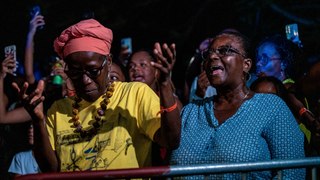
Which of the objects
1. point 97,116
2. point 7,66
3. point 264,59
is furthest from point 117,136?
point 7,66

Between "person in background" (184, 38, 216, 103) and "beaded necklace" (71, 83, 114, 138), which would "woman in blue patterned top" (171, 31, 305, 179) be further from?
"person in background" (184, 38, 216, 103)

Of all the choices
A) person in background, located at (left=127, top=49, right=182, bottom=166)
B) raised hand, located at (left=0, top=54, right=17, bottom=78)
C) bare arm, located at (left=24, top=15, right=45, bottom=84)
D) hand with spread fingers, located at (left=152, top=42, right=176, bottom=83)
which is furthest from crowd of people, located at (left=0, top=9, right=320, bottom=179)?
bare arm, located at (left=24, top=15, right=45, bottom=84)

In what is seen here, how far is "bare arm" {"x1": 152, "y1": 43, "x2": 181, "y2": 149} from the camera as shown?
9.32 ft

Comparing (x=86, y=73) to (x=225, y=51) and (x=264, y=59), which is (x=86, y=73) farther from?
(x=264, y=59)

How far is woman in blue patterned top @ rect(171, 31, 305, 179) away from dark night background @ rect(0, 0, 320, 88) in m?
6.76

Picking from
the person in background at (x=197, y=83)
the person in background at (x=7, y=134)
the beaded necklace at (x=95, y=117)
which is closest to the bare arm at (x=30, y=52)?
the person in background at (x=7, y=134)

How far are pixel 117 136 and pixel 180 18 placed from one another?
9498mm

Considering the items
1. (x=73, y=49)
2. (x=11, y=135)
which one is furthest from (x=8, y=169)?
(x=73, y=49)

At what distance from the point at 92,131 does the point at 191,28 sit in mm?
8935

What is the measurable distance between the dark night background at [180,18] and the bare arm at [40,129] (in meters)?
7.03

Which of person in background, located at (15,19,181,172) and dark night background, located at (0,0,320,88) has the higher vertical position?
dark night background, located at (0,0,320,88)

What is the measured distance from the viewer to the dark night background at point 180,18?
1093cm

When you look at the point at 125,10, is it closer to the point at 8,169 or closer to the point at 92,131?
the point at 8,169

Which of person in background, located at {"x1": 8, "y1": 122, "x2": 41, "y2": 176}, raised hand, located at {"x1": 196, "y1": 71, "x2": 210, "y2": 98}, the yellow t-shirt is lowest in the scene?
person in background, located at {"x1": 8, "y1": 122, "x2": 41, "y2": 176}
